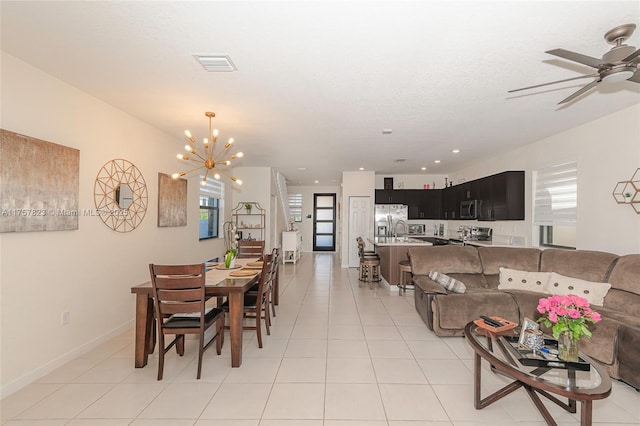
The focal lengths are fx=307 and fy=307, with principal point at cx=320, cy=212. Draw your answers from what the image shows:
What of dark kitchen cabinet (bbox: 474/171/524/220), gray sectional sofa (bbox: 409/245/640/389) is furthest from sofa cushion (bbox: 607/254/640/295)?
dark kitchen cabinet (bbox: 474/171/524/220)

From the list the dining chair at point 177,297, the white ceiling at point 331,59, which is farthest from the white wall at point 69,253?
the dining chair at point 177,297

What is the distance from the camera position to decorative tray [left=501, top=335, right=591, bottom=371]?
2.01 meters

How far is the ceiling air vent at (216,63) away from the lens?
2.49m

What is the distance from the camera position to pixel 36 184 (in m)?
2.70

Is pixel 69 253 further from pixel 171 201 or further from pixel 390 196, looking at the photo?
pixel 390 196

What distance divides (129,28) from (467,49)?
2467mm

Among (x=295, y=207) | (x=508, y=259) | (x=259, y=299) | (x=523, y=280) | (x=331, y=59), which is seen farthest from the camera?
(x=295, y=207)

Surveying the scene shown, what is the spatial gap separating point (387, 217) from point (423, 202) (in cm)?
119

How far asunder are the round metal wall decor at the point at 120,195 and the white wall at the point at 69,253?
89mm

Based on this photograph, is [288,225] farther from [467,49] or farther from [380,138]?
[467,49]

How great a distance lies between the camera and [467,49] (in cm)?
237

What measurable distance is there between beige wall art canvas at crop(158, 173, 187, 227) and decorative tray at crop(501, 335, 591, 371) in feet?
15.1

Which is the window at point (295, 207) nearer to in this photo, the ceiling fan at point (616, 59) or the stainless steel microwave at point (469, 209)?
the stainless steel microwave at point (469, 209)

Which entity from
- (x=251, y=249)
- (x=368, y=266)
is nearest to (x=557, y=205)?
(x=368, y=266)
